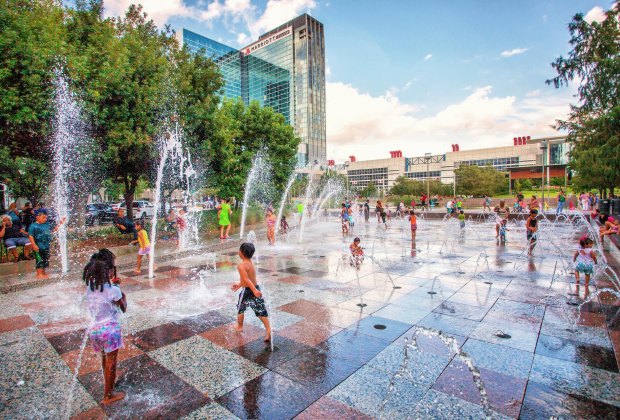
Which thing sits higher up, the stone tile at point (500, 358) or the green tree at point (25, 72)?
the green tree at point (25, 72)

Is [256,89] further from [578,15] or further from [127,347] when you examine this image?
[127,347]

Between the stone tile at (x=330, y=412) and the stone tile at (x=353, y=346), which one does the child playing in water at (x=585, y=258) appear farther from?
the stone tile at (x=330, y=412)

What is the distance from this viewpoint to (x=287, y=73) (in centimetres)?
11431

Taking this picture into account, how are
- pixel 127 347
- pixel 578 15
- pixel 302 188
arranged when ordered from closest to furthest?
pixel 127 347 → pixel 578 15 → pixel 302 188

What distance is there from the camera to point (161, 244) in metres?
13.9

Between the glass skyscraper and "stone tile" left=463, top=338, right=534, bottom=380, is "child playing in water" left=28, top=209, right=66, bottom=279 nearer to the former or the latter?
"stone tile" left=463, top=338, right=534, bottom=380

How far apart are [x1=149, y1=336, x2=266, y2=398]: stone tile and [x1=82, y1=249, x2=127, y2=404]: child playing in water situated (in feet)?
2.33

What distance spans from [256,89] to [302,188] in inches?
2409

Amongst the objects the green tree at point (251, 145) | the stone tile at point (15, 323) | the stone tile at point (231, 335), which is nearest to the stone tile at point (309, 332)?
the stone tile at point (231, 335)

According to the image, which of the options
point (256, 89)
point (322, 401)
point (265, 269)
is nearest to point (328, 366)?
point (322, 401)

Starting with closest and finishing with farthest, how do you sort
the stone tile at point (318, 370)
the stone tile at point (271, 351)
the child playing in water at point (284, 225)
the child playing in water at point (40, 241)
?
the stone tile at point (318, 370)
the stone tile at point (271, 351)
the child playing in water at point (40, 241)
the child playing in water at point (284, 225)

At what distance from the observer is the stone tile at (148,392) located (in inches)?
125

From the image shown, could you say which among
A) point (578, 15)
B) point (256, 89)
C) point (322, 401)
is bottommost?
point (322, 401)

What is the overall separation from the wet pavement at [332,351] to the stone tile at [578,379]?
0.02 metres
